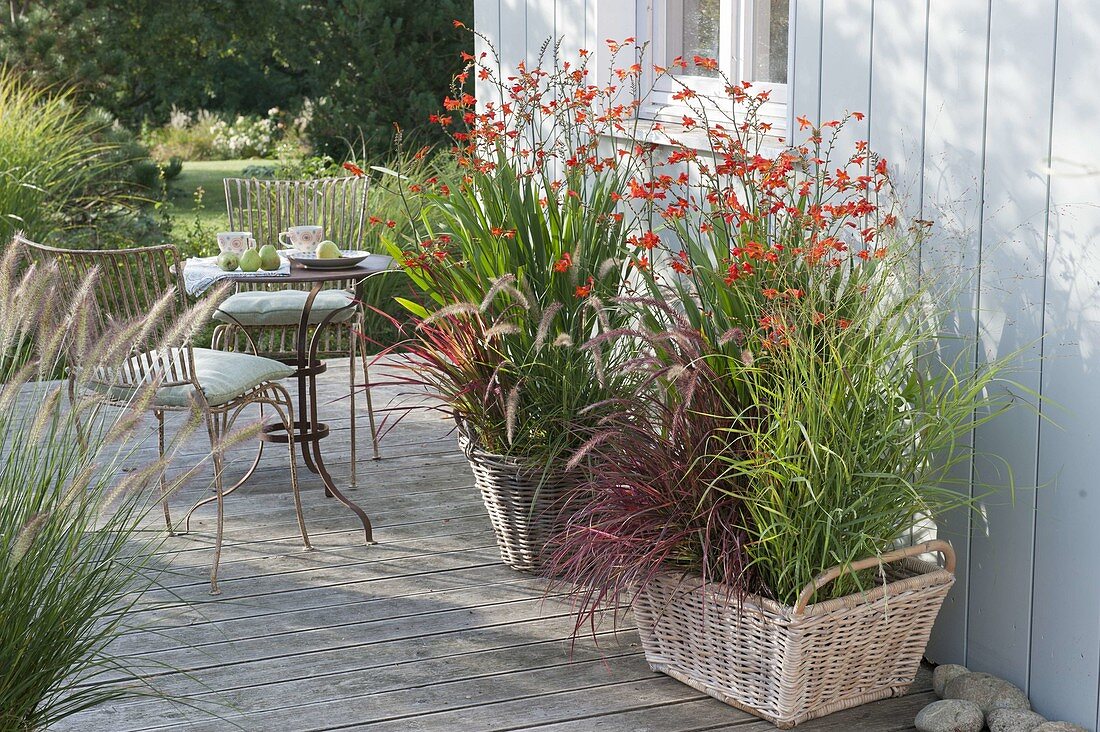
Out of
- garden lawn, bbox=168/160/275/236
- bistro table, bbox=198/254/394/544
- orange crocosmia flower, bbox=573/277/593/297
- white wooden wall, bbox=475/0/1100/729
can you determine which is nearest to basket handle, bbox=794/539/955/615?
white wooden wall, bbox=475/0/1100/729

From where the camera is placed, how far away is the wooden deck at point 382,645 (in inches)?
109

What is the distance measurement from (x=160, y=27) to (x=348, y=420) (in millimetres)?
7303

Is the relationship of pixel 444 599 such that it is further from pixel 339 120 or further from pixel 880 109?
pixel 339 120

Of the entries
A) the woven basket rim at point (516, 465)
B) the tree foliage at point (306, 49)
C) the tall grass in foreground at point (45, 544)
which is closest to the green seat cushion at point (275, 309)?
the woven basket rim at point (516, 465)

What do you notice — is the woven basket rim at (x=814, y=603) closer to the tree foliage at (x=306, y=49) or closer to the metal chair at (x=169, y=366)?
the metal chair at (x=169, y=366)

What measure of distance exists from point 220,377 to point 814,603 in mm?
1785

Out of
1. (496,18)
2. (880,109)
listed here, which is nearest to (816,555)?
(880,109)

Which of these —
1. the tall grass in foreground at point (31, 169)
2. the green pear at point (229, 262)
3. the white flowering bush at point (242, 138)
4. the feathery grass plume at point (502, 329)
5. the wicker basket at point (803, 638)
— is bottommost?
the wicker basket at point (803, 638)

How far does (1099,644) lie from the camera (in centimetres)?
258

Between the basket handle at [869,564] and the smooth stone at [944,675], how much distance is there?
0.27 m

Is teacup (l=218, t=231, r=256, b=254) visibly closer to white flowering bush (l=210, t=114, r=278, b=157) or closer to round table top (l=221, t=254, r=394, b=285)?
round table top (l=221, t=254, r=394, b=285)

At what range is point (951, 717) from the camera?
8.75 ft

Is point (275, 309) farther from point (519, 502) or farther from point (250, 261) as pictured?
point (519, 502)

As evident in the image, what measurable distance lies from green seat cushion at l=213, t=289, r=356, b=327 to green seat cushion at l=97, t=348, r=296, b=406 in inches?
21.1
